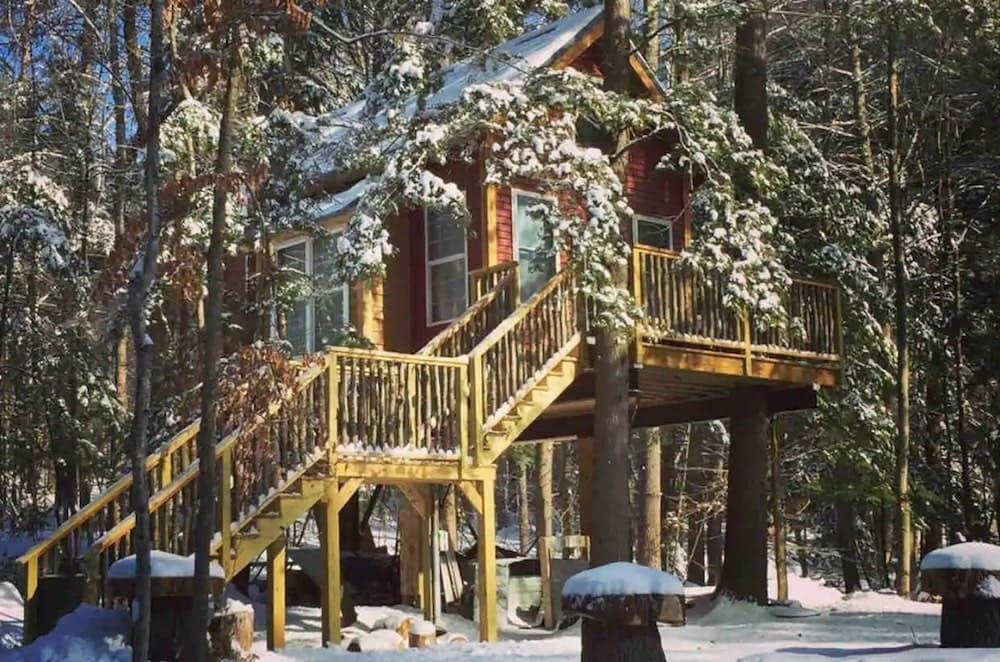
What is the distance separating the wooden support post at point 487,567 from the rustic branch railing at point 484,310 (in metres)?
1.75

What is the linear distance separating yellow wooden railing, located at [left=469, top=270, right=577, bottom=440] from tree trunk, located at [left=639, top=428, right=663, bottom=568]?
34.2 ft

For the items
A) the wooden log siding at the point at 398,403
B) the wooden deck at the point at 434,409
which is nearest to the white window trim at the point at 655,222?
the wooden deck at the point at 434,409

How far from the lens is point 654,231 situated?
18.5 metres

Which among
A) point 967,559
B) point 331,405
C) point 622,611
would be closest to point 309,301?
point 331,405

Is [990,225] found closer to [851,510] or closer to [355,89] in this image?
[851,510]

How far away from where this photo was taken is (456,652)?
11648 mm

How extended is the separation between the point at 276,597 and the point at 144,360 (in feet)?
13.9

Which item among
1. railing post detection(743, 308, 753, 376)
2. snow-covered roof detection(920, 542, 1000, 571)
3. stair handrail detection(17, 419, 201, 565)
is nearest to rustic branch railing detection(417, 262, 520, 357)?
railing post detection(743, 308, 753, 376)

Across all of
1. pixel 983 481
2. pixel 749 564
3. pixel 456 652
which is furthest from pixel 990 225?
pixel 456 652

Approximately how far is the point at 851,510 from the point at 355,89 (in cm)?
1369

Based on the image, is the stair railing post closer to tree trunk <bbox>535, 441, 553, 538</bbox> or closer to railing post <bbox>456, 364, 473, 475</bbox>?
railing post <bbox>456, 364, 473, 475</bbox>

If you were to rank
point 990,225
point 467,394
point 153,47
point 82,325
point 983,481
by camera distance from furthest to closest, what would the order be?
point 983,481 < point 990,225 < point 82,325 < point 467,394 < point 153,47

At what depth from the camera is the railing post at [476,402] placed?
43.4ft

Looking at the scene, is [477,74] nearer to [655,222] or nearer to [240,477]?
[655,222]
